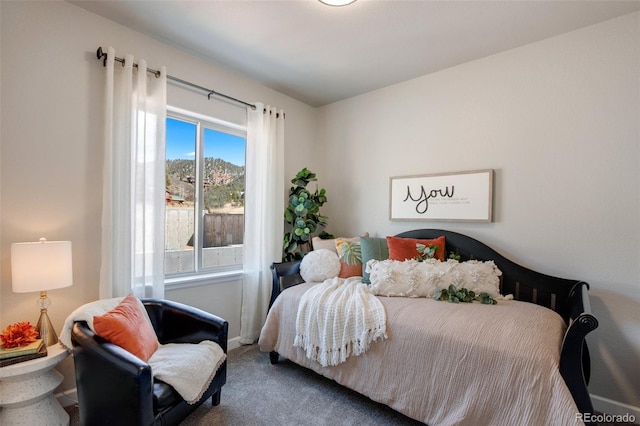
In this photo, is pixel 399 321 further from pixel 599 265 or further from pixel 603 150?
pixel 603 150

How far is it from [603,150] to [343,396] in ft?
8.37

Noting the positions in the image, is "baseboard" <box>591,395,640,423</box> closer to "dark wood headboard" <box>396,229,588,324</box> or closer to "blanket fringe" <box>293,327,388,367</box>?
"dark wood headboard" <box>396,229,588,324</box>

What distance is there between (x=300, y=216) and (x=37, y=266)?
7.00 ft

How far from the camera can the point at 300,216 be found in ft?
10.8

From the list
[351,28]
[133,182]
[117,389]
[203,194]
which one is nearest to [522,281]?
[351,28]

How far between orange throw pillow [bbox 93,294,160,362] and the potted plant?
5.31 ft

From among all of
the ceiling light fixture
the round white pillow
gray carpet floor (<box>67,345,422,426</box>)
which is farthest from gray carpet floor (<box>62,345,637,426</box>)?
the ceiling light fixture

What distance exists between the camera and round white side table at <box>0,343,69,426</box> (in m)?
1.55

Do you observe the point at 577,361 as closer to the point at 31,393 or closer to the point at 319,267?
the point at 319,267

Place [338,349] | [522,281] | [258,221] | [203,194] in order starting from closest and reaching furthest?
[338,349], [522,281], [203,194], [258,221]

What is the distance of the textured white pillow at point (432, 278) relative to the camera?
2244 millimetres

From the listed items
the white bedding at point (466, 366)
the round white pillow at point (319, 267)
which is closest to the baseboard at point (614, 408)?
the white bedding at point (466, 366)

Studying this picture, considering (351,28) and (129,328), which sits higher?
(351,28)

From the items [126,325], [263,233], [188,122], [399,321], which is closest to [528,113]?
[399,321]
